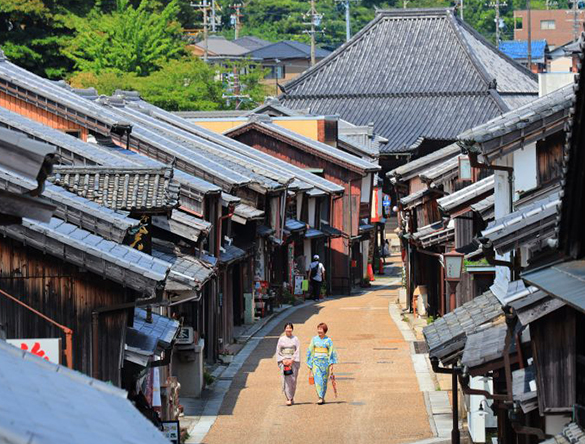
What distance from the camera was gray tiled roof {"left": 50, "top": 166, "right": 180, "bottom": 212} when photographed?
19.6 metres

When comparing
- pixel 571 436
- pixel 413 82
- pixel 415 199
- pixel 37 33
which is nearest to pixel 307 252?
pixel 415 199

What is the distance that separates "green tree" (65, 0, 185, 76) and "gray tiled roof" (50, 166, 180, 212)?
44912mm

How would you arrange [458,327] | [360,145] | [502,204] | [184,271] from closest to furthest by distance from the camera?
1. [458,327]
2. [502,204]
3. [184,271]
4. [360,145]

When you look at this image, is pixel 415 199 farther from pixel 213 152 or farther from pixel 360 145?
pixel 360 145

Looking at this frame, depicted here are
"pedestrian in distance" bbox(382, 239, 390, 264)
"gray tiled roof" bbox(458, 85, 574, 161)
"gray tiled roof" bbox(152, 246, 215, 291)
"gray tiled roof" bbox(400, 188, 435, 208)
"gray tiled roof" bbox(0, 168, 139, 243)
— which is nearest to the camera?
"gray tiled roof" bbox(458, 85, 574, 161)

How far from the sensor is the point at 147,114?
41000 millimetres

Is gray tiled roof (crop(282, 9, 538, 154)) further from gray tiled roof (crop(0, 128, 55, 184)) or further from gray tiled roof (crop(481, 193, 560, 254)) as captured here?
gray tiled roof (crop(0, 128, 55, 184))

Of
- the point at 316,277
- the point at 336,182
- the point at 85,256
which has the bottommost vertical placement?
the point at 316,277

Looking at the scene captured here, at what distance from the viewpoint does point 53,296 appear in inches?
640

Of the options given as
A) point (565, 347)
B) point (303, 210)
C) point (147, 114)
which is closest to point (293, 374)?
point (565, 347)

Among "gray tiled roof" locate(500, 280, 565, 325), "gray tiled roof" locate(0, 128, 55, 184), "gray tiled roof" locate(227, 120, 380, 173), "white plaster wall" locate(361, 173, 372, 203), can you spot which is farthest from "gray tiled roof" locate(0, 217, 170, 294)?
"white plaster wall" locate(361, 173, 372, 203)

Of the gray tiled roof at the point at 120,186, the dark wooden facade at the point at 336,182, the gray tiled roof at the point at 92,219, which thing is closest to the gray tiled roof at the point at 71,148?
the gray tiled roof at the point at 120,186

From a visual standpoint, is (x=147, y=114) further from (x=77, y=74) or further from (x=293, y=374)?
(x=77, y=74)

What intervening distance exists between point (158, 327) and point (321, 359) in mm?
5519
